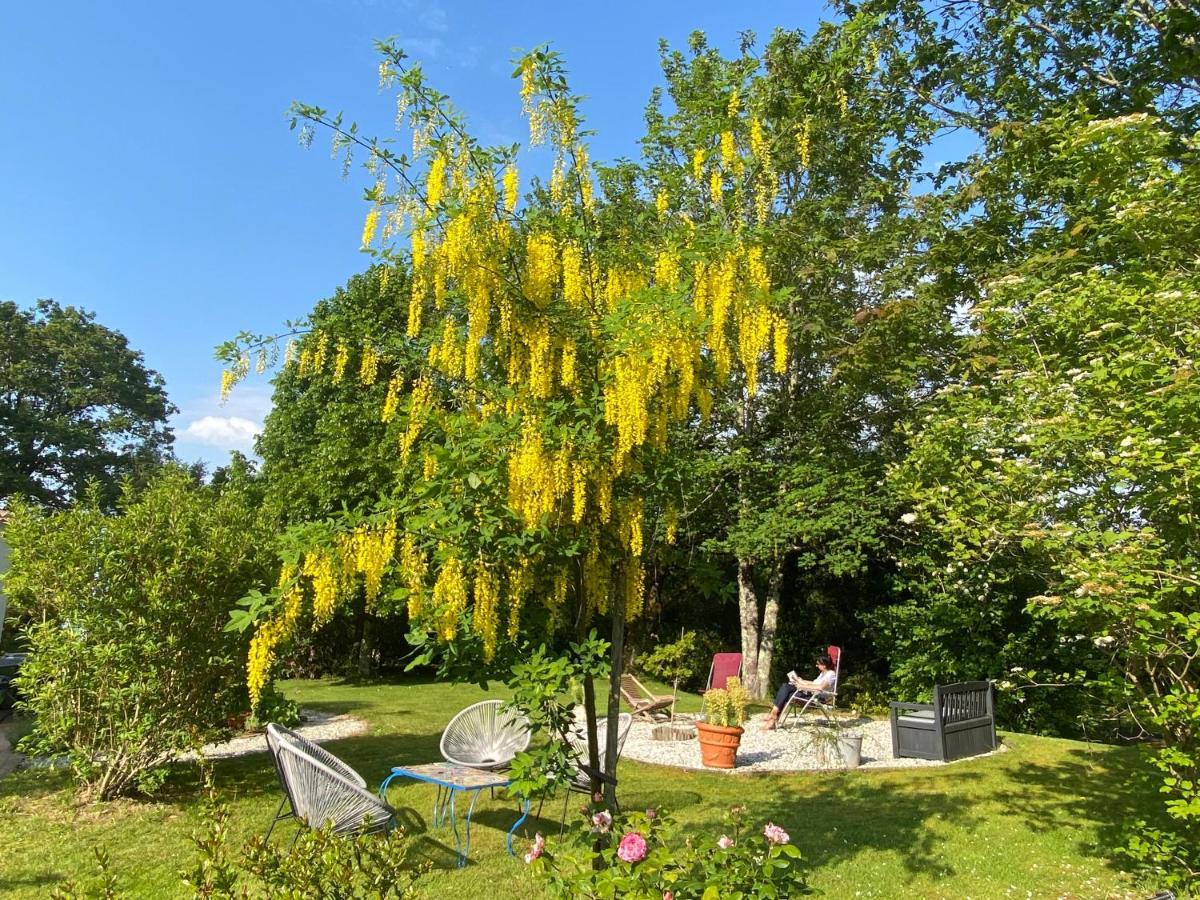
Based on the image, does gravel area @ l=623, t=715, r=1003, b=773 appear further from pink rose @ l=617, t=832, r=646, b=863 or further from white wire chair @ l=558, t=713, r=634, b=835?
pink rose @ l=617, t=832, r=646, b=863

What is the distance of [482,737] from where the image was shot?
20.4 ft

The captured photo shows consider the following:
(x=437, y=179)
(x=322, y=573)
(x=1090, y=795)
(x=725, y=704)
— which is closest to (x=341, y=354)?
(x=437, y=179)

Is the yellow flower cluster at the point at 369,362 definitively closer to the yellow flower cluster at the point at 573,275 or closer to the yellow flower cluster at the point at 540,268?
the yellow flower cluster at the point at 540,268

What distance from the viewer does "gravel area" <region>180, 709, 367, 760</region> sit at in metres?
7.62

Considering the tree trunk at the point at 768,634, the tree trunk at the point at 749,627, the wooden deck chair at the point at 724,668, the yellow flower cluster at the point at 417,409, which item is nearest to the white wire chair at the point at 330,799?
the yellow flower cluster at the point at 417,409

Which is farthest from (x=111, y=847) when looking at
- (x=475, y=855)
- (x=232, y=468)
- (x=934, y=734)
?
(x=232, y=468)

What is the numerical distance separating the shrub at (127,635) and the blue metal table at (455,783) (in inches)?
72.2

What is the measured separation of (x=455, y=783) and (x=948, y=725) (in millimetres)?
5340

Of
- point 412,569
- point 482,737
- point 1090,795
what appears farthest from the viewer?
point 482,737

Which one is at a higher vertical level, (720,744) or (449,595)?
(449,595)

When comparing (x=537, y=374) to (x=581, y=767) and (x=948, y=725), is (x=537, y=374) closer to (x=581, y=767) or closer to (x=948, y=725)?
(x=581, y=767)

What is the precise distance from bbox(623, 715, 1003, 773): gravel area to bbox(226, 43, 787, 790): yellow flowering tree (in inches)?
188

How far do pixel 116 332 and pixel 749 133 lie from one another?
1330 inches

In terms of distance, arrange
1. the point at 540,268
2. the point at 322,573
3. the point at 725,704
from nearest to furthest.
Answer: the point at 322,573
the point at 540,268
the point at 725,704
